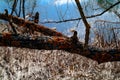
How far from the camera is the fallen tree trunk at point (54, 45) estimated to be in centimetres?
242

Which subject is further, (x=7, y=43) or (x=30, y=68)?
(x=30, y=68)

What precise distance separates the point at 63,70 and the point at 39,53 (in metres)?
0.49

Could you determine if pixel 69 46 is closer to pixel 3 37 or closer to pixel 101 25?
pixel 3 37

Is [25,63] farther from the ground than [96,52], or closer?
closer

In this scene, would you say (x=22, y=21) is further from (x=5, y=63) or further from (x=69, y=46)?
(x=69, y=46)

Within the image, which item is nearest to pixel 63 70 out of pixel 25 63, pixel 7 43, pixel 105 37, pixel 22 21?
pixel 25 63

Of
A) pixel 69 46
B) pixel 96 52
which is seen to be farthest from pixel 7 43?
pixel 96 52

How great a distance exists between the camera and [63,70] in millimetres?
4461

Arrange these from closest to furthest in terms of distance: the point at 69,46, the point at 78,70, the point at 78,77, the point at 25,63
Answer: the point at 69,46
the point at 78,77
the point at 78,70
the point at 25,63

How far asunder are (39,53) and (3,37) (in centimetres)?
232

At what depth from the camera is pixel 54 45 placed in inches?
96.9

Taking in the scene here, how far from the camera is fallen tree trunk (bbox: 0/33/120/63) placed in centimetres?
242

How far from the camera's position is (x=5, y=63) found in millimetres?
4473

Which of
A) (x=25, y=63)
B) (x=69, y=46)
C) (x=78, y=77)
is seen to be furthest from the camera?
(x=25, y=63)
